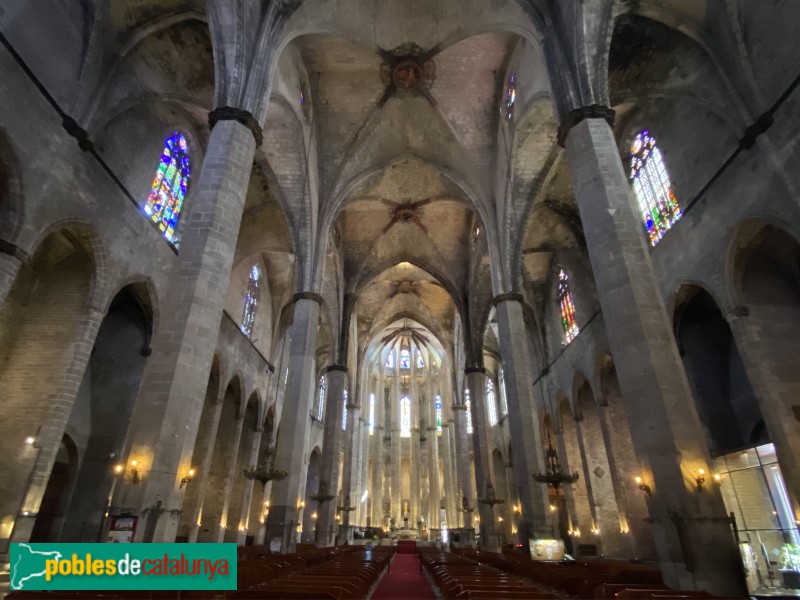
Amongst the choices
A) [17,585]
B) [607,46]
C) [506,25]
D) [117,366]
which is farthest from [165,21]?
[17,585]

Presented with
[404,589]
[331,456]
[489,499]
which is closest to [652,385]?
[404,589]

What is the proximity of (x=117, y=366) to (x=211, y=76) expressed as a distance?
1073 centimetres

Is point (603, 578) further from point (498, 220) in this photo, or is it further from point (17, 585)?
point (498, 220)

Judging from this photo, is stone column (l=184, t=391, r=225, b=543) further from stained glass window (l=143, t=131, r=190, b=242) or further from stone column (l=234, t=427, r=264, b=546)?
stained glass window (l=143, t=131, r=190, b=242)

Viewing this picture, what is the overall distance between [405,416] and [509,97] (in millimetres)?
33550

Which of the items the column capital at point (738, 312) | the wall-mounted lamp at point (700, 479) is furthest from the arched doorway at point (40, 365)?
the column capital at point (738, 312)

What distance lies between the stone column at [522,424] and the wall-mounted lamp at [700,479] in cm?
819

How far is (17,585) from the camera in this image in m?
3.53

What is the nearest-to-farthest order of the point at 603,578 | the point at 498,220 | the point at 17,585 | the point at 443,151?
the point at 17,585 < the point at 603,578 < the point at 498,220 < the point at 443,151

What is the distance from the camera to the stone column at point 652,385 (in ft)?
22.5

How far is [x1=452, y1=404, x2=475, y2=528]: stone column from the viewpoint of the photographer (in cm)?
2869

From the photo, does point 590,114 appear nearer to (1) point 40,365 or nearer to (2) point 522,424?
(2) point 522,424

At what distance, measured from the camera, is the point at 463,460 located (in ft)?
98.0

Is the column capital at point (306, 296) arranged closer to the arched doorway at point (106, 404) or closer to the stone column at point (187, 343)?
the arched doorway at point (106, 404)
